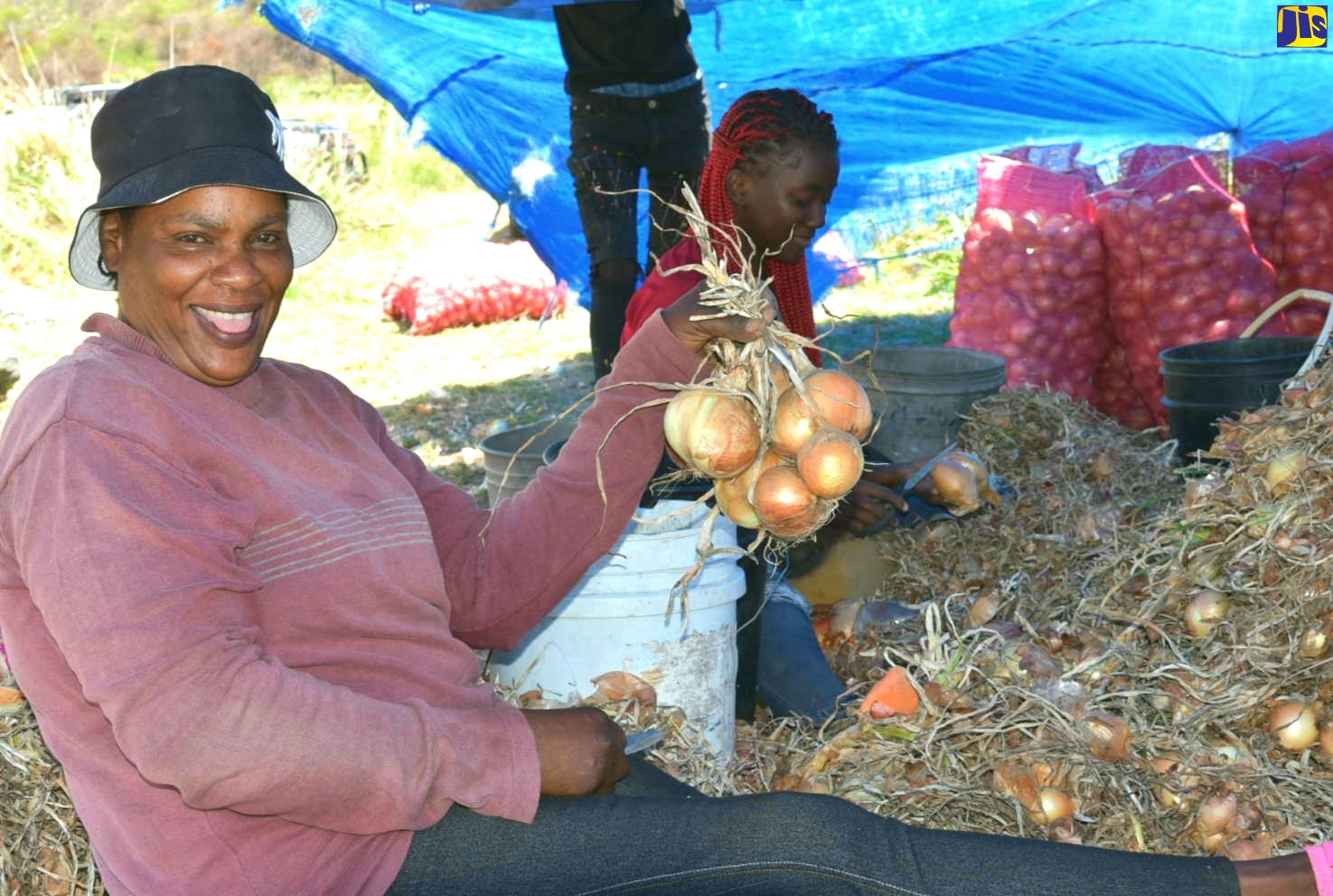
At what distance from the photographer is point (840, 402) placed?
68.6 inches

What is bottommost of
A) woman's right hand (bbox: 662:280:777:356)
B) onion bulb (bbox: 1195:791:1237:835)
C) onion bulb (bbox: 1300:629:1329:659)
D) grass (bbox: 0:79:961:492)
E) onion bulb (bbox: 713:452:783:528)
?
grass (bbox: 0:79:961:492)

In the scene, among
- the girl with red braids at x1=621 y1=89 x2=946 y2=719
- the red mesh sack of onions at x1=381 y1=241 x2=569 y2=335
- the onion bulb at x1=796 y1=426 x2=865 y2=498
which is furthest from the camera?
the red mesh sack of onions at x1=381 y1=241 x2=569 y2=335

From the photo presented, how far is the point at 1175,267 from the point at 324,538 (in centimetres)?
359

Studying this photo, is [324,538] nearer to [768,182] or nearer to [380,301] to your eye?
[768,182]

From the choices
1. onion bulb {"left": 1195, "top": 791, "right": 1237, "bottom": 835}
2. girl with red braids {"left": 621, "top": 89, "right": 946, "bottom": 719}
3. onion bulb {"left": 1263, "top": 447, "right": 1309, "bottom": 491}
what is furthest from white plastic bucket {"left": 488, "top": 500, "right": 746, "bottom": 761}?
onion bulb {"left": 1263, "top": 447, "right": 1309, "bottom": 491}

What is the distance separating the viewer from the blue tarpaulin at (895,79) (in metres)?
4.32

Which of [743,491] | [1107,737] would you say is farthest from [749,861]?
[1107,737]

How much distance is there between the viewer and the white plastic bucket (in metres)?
2.24

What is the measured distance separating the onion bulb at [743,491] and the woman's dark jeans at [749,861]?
1.51 ft

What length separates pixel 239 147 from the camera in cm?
152

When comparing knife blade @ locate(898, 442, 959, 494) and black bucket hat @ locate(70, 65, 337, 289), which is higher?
black bucket hat @ locate(70, 65, 337, 289)

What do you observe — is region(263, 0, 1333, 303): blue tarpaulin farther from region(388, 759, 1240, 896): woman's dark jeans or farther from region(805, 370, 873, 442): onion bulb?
region(388, 759, 1240, 896): woman's dark jeans

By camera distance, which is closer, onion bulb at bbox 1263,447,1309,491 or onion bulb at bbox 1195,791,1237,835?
onion bulb at bbox 1195,791,1237,835

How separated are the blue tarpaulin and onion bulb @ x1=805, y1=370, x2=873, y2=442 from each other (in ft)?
8.77
